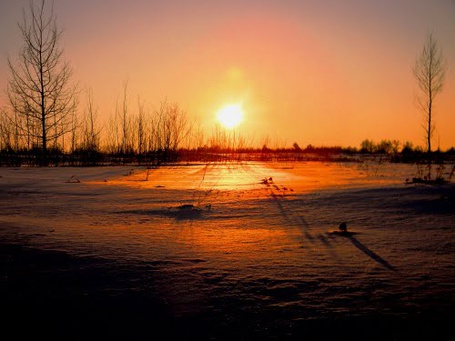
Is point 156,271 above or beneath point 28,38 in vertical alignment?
beneath

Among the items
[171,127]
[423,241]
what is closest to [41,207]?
[423,241]

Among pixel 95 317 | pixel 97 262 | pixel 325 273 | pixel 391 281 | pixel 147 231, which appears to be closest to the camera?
pixel 95 317

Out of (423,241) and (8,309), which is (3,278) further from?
(423,241)

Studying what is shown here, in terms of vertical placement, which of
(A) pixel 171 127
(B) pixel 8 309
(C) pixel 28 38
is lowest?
(B) pixel 8 309

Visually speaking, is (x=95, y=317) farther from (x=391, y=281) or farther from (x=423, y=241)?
(x=423, y=241)

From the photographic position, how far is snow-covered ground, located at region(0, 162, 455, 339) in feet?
5.32

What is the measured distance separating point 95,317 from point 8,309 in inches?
16.4

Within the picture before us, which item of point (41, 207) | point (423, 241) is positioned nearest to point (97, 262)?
point (423, 241)

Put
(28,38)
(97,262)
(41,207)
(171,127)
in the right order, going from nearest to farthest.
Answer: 1. (97,262)
2. (41,207)
3. (28,38)
4. (171,127)

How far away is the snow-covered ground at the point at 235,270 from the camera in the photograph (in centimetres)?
162

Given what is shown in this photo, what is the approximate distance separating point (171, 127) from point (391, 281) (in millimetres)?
18188

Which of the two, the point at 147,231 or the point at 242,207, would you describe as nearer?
the point at 147,231

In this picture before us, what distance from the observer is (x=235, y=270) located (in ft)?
7.45

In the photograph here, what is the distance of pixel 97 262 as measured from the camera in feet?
8.00
